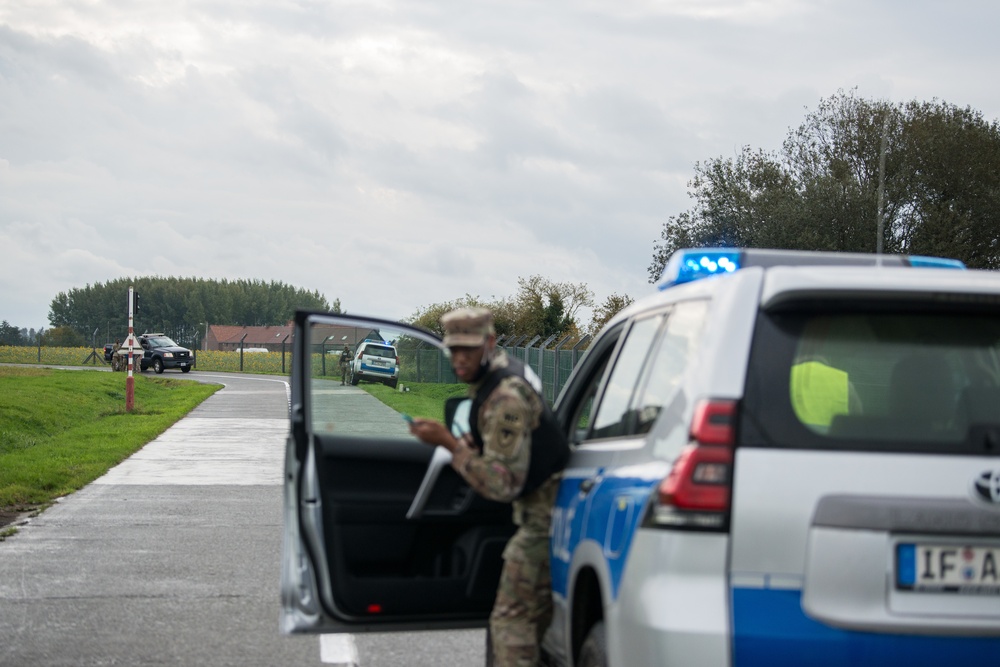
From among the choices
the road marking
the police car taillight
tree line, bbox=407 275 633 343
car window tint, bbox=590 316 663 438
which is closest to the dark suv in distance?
tree line, bbox=407 275 633 343

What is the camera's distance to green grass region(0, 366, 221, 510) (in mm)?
14305

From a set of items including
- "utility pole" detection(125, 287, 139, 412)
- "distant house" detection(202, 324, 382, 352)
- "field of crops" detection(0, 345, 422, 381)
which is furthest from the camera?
"distant house" detection(202, 324, 382, 352)

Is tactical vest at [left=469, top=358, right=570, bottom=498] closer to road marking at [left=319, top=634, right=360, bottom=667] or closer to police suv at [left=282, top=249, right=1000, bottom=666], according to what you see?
police suv at [left=282, top=249, right=1000, bottom=666]

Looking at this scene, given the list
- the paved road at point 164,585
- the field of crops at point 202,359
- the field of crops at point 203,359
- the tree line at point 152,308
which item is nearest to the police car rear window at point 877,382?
the paved road at point 164,585

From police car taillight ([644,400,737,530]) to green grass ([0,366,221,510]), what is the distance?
411 inches

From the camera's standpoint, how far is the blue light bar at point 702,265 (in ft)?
14.4

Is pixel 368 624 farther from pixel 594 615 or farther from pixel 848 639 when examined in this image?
pixel 848 639

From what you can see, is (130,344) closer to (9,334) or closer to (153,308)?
(9,334)

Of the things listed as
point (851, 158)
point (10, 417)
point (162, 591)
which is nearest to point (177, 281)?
point (851, 158)

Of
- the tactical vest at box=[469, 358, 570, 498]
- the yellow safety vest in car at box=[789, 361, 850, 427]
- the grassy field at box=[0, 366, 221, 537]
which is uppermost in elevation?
the yellow safety vest in car at box=[789, 361, 850, 427]

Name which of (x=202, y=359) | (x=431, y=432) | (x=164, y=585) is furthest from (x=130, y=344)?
(x=202, y=359)

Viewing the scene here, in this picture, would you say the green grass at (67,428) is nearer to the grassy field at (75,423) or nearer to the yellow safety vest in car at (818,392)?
the grassy field at (75,423)

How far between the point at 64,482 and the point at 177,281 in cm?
18922

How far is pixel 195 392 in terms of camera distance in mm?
38281
